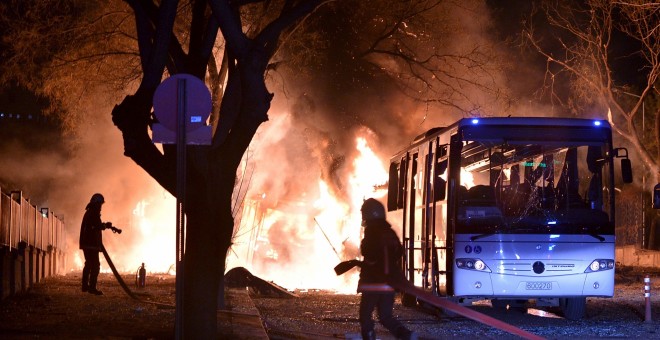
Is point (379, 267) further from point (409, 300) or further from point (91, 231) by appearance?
point (91, 231)

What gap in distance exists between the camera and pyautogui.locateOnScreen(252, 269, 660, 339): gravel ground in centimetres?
1302

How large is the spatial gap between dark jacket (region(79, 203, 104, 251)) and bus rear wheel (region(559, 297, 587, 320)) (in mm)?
8338

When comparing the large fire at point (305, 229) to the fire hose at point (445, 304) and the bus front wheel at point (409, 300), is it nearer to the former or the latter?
the bus front wheel at point (409, 300)

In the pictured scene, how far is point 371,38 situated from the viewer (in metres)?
23.5

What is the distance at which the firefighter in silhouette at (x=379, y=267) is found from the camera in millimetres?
9664

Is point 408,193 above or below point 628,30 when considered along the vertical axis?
below

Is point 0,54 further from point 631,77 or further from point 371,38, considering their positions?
point 631,77

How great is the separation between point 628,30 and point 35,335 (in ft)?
77.4

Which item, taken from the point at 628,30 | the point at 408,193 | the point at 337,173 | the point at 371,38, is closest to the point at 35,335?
the point at 408,193

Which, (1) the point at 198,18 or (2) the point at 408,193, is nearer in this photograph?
(1) the point at 198,18

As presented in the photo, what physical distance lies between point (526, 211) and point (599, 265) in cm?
134

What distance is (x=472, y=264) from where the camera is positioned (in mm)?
14398

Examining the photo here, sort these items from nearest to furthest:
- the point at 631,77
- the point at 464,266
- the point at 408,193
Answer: the point at 464,266, the point at 408,193, the point at 631,77

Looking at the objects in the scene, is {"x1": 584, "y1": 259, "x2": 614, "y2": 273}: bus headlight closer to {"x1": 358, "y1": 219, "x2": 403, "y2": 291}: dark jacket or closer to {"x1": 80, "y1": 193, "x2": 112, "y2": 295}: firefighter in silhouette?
{"x1": 358, "y1": 219, "x2": 403, "y2": 291}: dark jacket
